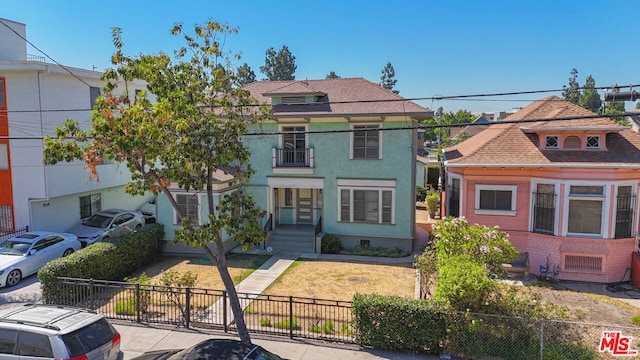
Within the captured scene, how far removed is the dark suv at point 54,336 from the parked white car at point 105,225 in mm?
11426

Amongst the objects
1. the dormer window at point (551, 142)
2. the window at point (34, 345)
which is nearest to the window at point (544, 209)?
the dormer window at point (551, 142)

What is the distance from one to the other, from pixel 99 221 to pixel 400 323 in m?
16.6

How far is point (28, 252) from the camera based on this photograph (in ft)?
50.0

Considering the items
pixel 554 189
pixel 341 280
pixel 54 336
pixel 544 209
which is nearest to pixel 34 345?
pixel 54 336

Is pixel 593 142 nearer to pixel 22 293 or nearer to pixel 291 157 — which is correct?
pixel 291 157

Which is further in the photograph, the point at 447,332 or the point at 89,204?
the point at 89,204

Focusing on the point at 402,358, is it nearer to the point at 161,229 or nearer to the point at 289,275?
the point at 289,275

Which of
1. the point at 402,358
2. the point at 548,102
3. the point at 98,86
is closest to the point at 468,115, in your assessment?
the point at 548,102

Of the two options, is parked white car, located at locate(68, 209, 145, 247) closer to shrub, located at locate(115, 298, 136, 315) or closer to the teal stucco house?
the teal stucco house

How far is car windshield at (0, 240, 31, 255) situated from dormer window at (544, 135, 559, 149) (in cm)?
1947

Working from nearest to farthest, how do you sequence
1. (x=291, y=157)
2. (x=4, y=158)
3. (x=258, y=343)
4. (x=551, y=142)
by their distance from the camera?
(x=258, y=343)
(x=551, y=142)
(x=4, y=158)
(x=291, y=157)

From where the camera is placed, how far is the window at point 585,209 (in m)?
14.9

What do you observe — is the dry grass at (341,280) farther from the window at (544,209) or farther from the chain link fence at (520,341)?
the window at (544,209)

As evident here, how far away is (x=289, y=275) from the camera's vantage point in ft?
50.9
